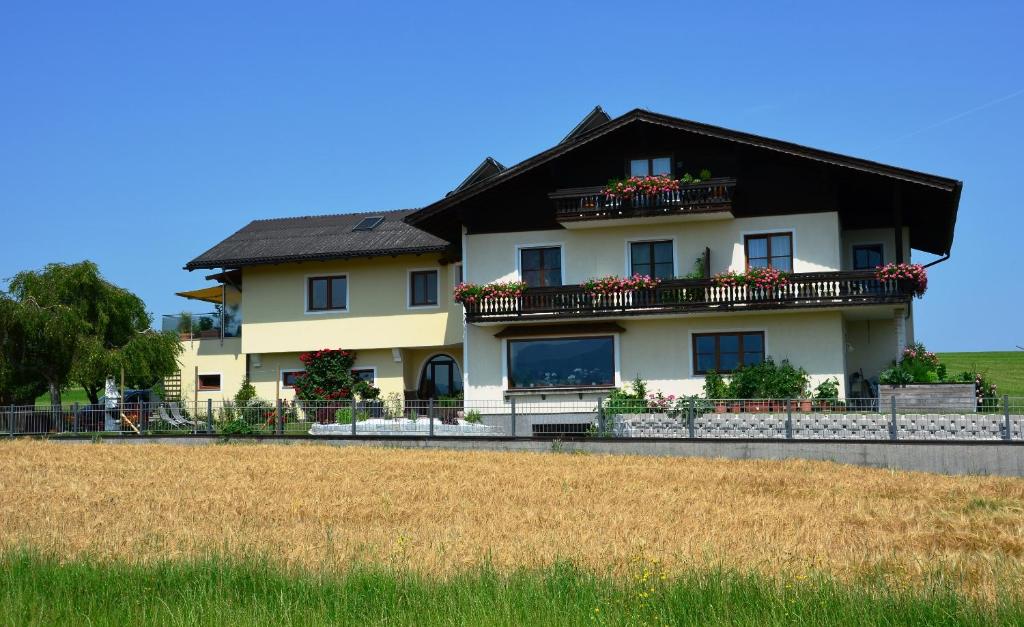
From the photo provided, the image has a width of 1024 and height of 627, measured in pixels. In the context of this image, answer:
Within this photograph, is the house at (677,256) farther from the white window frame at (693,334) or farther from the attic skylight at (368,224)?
the attic skylight at (368,224)

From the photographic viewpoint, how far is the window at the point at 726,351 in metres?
29.6

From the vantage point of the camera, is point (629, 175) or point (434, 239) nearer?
point (629, 175)

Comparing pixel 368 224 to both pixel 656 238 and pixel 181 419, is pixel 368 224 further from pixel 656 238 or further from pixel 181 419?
pixel 181 419

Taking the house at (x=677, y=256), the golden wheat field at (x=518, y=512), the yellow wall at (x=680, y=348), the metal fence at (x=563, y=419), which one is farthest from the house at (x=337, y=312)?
the golden wheat field at (x=518, y=512)

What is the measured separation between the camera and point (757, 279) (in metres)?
28.5

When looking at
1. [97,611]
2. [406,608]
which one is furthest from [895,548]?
[97,611]

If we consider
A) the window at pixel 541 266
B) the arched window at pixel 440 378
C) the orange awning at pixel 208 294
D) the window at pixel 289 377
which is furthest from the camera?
the orange awning at pixel 208 294

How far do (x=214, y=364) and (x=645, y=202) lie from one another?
1623 centimetres

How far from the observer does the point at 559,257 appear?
31359 millimetres

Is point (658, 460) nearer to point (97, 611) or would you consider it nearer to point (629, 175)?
point (629, 175)

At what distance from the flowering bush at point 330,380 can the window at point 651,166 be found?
10830 millimetres

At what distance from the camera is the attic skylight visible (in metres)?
36.8

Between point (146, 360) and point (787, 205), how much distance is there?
19659 millimetres

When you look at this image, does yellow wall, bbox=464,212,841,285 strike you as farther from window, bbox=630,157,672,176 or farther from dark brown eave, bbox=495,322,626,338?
window, bbox=630,157,672,176
